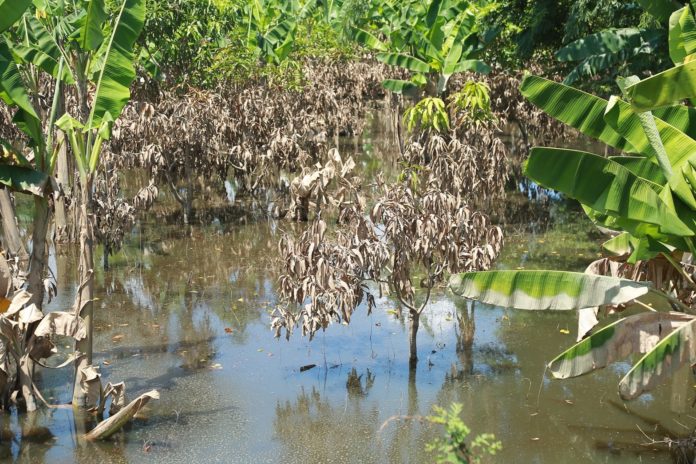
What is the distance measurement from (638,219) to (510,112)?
678 inches

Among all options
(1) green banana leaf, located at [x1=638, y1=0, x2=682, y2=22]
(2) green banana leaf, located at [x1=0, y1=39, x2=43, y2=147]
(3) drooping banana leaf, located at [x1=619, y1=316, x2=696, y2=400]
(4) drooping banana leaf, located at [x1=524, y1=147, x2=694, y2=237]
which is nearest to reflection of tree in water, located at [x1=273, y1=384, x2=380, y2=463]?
(3) drooping banana leaf, located at [x1=619, y1=316, x2=696, y2=400]

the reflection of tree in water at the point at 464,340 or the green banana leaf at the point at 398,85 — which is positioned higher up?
the green banana leaf at the point at 398,85

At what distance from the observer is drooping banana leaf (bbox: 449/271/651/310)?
6.95 m

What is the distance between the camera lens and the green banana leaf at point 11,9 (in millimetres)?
8266

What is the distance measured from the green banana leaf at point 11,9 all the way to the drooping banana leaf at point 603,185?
470 cm

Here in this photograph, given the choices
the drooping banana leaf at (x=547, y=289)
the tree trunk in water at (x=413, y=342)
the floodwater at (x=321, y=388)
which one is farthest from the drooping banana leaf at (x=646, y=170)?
the tree trunk in water at (x=413, y=342)

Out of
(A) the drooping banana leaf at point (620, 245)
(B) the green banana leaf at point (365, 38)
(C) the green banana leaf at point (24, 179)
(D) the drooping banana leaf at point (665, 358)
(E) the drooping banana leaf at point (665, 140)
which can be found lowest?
(D) the drooping banana leaf at point (665, 358)

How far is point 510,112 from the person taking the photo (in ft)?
76.9

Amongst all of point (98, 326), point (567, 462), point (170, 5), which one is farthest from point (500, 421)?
point (170, 5)

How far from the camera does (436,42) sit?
765 inches

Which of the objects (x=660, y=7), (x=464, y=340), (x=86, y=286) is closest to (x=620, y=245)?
(x=660, y=7)

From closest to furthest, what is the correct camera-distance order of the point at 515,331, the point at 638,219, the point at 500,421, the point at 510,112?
the point at 638,219 < the point at 500,421 < the point at 515,331 < the point at 510,112

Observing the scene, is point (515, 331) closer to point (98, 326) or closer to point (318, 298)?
point (318, 298)

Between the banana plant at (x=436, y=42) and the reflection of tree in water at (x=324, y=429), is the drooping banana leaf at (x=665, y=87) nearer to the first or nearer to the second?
the reflection of tree in water at (x=324, y=429)
